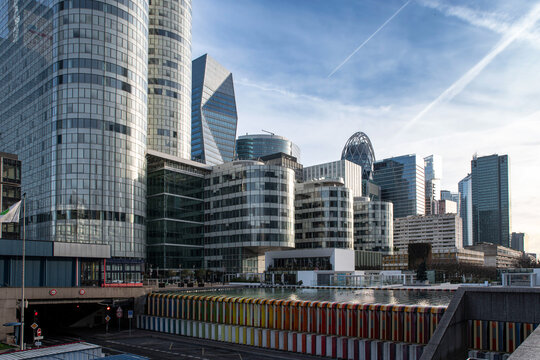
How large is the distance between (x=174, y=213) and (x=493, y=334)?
119 metres

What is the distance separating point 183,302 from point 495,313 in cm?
3163

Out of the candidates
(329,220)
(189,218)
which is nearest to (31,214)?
(189,218)

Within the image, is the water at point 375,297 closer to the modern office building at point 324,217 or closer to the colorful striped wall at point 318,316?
the colorful striped wall at point 318,316

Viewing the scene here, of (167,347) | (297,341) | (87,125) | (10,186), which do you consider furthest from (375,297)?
(10,186)

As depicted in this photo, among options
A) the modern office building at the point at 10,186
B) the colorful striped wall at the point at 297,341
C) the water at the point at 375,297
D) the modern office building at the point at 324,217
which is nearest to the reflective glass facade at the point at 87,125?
the modern office building at the point at 10,186

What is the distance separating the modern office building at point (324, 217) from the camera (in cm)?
16475

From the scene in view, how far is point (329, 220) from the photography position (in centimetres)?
16475

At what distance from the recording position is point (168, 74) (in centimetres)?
17250

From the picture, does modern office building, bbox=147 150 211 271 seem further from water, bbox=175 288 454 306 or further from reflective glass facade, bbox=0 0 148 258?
water, bbox=175 288 454 306

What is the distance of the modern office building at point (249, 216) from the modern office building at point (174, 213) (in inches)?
199

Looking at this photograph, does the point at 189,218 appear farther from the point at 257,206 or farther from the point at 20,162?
the point at 20,162

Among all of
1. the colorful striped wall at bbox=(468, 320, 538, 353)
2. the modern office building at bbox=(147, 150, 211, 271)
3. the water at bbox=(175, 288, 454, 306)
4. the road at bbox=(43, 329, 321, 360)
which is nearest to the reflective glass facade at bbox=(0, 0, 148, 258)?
the modern office building at bbox=(147, 150, 211, 271)

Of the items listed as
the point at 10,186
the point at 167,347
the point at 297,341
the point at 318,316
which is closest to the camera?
the point at 318,316

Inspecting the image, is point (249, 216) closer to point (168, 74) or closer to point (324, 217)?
point (324, 217)
